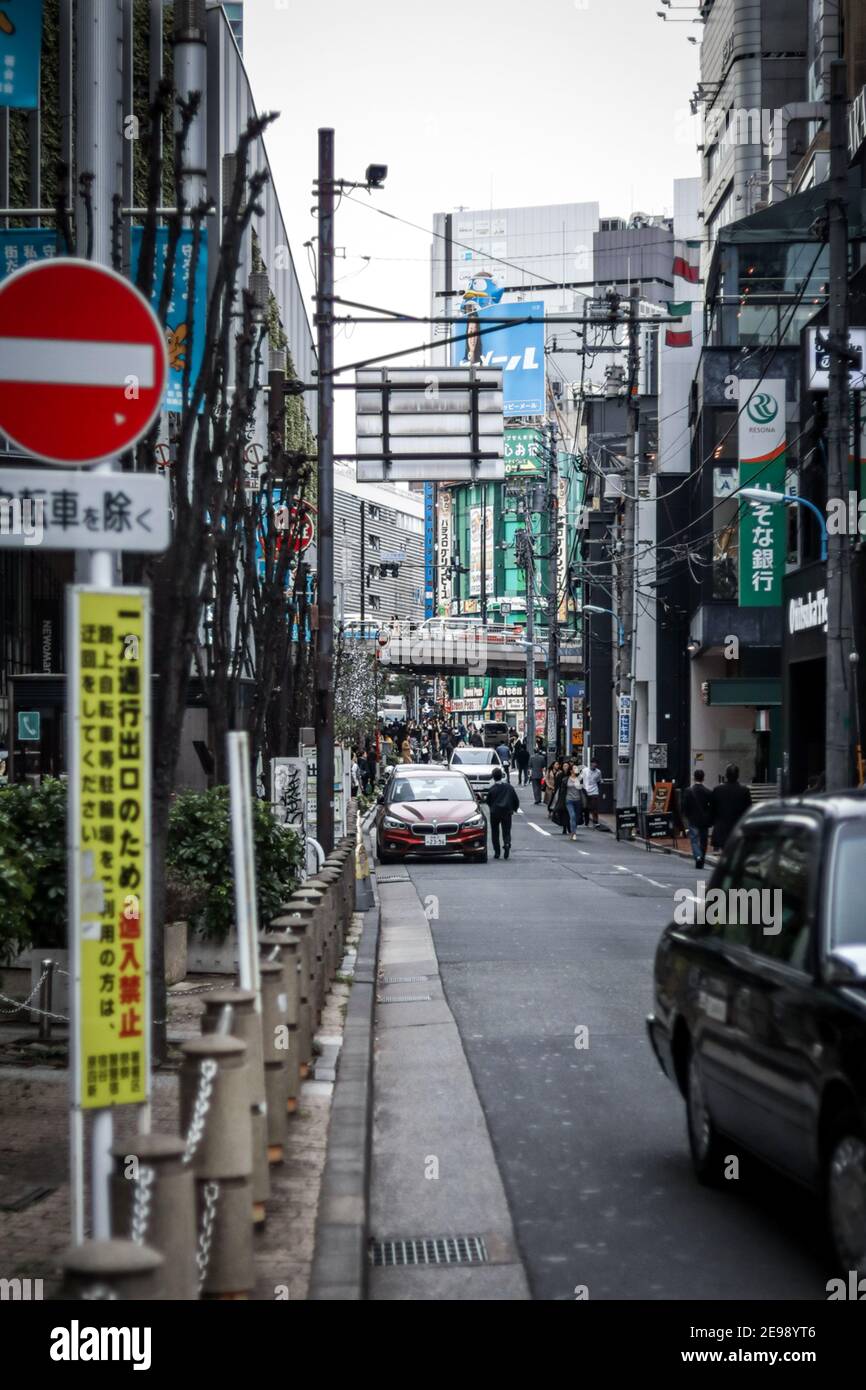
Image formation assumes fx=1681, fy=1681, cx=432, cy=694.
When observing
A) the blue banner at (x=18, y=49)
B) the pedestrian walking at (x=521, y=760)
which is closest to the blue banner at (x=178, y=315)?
the blue banner at (x=18, y=49)

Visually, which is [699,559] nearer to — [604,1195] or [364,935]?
[364,935]

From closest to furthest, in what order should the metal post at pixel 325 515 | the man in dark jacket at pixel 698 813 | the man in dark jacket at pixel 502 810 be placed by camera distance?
the metal post at pixel 325 515 < the man in dark jacket at pixel 698 813 < the man in dark jacket at pixel 502 810

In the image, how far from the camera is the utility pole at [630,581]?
40.6 metres

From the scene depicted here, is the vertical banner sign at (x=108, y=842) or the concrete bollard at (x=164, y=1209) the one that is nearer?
the concrete bollard at (x=164, y=1209)

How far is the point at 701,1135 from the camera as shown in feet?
25.0

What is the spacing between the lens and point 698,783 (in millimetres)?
30750

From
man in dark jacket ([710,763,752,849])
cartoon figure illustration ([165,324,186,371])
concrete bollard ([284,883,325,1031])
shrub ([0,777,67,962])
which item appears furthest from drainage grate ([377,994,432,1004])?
man in dark jacket ([710,763,752,849])

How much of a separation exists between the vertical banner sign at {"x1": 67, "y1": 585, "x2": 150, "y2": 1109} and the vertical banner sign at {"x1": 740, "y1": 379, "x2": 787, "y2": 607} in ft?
101

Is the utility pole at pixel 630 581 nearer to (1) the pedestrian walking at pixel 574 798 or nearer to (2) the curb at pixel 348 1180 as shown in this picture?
(1) the pedestrian walking at pixel 574 798

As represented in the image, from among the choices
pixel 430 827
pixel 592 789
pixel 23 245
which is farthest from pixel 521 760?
pixel 23 245

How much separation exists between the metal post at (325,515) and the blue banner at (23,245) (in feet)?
12.5

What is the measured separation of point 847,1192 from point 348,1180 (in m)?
2.58

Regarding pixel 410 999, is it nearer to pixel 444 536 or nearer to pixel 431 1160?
pixel 431 1160

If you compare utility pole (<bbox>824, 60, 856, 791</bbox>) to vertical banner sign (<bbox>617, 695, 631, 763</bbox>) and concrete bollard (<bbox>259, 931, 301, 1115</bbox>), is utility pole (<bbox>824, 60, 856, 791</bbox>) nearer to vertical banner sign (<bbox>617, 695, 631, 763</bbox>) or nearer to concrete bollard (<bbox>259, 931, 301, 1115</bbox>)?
concrete bollard (<bbox>259, 931, 301, 1115</bbox>)
